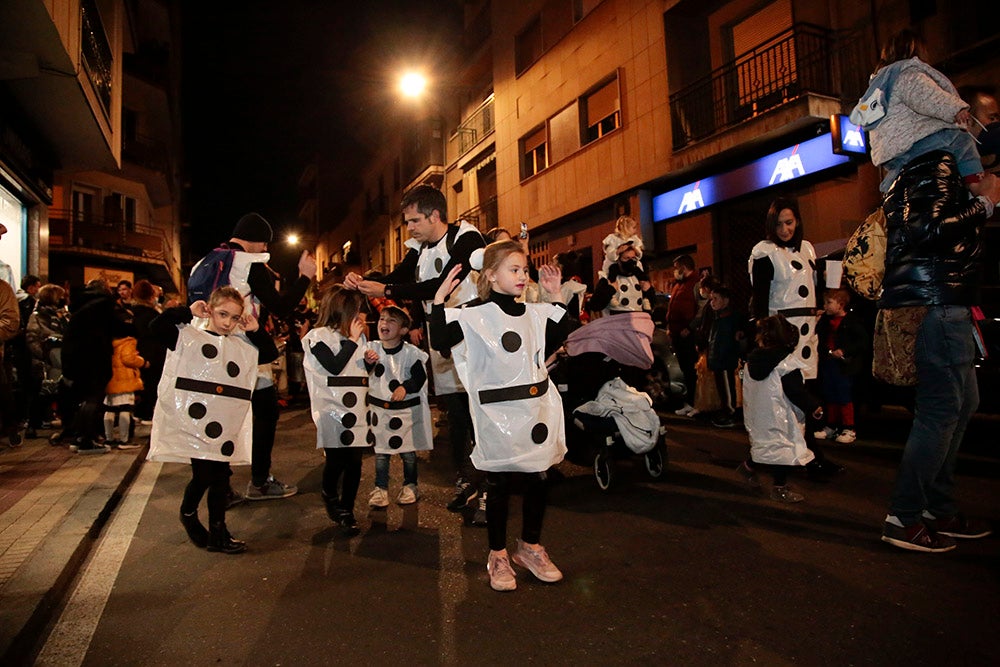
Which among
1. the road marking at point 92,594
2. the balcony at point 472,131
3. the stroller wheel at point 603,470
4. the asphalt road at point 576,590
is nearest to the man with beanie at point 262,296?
the asphalt road at point 576,590

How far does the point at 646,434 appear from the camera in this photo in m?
4.80

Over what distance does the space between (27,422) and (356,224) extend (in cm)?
3713

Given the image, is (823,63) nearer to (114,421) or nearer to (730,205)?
(730,205)

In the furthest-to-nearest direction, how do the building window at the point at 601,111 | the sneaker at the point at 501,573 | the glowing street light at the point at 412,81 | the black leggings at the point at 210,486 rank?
the glowing street light at the point at 412,81, the building window at the point at 601,111, the black leggings at the point at 210,486, the sneaker at the point at 501,573

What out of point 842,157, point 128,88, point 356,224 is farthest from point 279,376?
point 356,224

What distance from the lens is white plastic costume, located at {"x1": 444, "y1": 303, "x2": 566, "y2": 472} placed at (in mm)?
3178

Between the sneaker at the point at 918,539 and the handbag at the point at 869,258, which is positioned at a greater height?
the handbag at the point at 869,258

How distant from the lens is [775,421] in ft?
14.9

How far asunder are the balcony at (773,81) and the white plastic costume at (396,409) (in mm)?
9851

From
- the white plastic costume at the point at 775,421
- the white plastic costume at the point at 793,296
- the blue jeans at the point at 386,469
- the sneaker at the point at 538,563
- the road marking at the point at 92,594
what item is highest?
the white plastic costume at the point at 793,296

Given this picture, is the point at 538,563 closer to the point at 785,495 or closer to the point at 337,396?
the point at 337,396

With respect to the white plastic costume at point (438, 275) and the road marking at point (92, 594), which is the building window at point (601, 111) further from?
the road marking at point (92, 594)

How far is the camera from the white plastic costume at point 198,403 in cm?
372

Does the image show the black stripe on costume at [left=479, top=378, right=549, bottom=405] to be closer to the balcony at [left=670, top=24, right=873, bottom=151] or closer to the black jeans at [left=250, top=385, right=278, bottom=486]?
the black jeans at [left=250, top=385, right=278, bottom=486]
